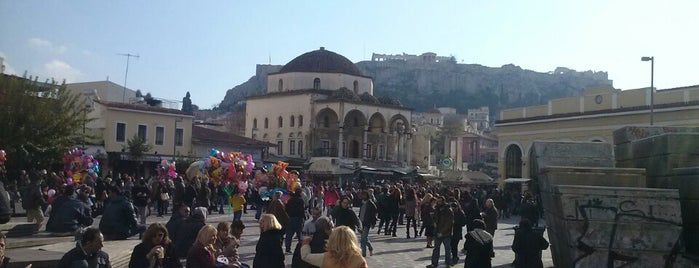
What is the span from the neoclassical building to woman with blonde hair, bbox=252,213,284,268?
5510 cm

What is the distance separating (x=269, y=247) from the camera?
8742 mm

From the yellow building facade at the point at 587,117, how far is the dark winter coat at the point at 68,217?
33181 millimetres

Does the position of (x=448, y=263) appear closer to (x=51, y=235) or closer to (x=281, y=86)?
(x=51, y=235)

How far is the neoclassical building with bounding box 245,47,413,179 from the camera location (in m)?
66.2

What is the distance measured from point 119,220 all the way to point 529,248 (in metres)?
6.56

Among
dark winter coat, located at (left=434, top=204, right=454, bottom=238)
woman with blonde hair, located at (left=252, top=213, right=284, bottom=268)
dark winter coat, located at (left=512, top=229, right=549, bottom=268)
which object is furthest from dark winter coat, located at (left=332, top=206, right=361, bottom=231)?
woman with blonde hair, located at (left=252, top=213, right=284, bottom=268)

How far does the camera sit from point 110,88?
5744cm

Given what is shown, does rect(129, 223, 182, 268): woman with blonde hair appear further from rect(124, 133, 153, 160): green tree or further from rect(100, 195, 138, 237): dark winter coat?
rect(124, 133, 153, 160): green tree

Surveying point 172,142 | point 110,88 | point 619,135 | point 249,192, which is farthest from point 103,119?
point 619,135

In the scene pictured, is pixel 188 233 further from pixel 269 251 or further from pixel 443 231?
pixel 443 231

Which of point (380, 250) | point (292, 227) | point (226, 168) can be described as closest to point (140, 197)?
point (226, 168)

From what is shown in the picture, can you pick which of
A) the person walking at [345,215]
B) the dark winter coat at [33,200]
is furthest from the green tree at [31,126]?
the person walking at [345,215]

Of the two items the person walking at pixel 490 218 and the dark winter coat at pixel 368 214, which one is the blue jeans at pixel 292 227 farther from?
the person walking at pixel 490 218

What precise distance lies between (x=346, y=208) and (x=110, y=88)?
4747 centimetres
